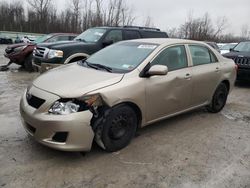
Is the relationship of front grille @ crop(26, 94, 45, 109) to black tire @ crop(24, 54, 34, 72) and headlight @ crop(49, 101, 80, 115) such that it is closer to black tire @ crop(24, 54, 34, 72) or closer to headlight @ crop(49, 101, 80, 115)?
headlight @ crop(49, 101, 80, 115)

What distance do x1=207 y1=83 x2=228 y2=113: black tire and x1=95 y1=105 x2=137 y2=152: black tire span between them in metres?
2.48

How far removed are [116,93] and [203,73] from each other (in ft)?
7.36

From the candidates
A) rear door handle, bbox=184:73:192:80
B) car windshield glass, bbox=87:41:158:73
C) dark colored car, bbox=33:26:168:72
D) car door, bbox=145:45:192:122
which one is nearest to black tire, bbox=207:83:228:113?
car door, bbox=145:45:192:122

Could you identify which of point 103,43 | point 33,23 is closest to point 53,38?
point 103,43

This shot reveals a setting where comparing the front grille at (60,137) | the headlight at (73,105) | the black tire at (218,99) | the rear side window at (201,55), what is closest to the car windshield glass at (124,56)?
the headlight at (73,105)

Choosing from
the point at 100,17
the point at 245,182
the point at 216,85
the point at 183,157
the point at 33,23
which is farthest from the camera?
the point at 33,23

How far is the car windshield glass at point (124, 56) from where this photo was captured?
14.4 ft

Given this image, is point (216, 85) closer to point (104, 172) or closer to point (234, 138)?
point (234, 138)

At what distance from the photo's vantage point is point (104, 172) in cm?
349

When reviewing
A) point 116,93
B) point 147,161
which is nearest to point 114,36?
point 116,93

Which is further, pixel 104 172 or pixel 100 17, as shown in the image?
pixel 100 17

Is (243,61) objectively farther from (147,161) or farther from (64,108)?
(64,108)

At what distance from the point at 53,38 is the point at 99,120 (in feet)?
33.0

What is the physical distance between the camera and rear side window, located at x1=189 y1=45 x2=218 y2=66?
5.33 meters
